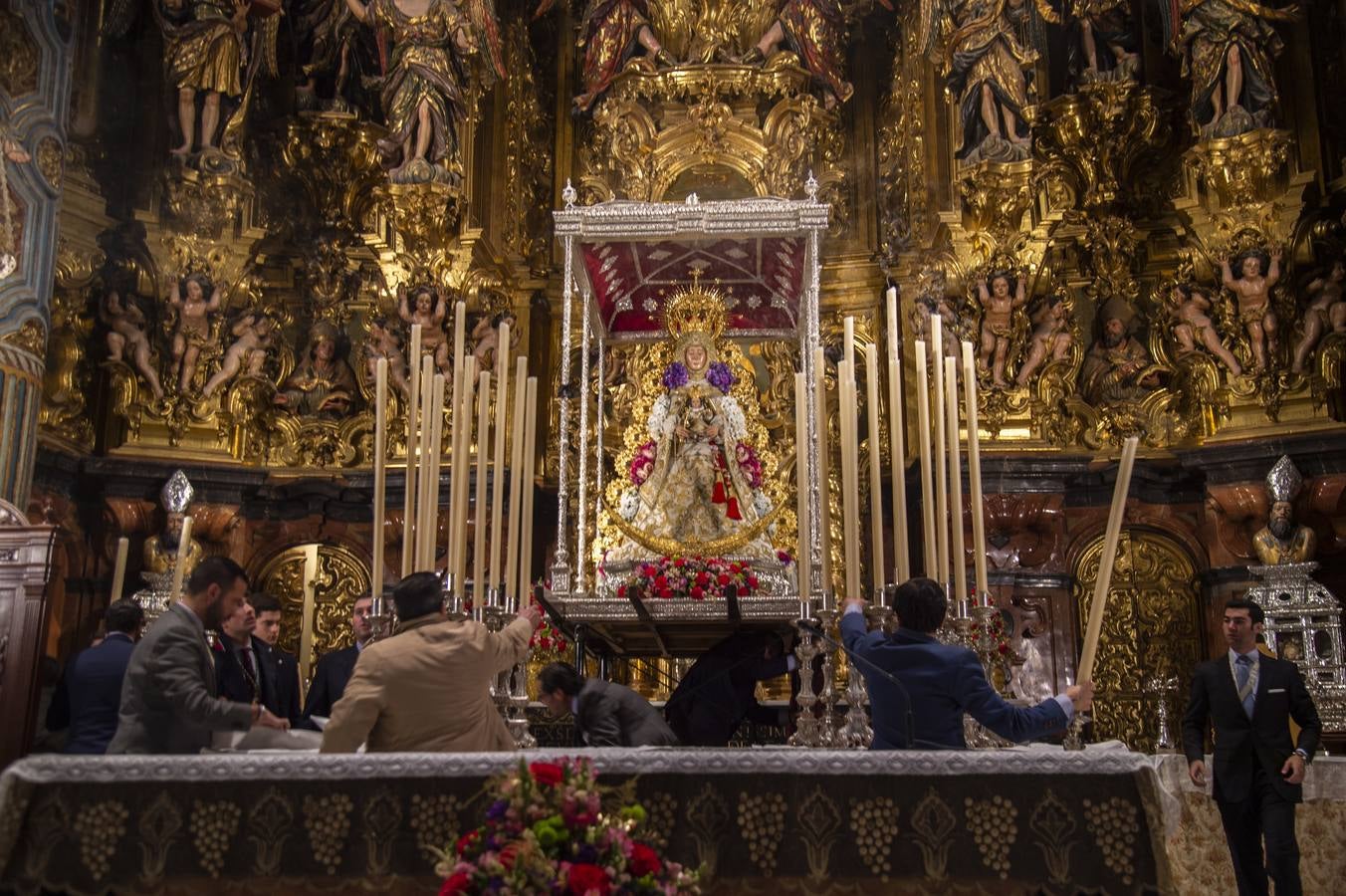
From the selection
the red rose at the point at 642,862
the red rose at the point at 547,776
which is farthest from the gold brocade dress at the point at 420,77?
the red rose at the point at 642,862

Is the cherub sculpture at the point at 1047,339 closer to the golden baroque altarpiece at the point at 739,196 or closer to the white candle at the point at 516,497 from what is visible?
the golden baroque altarpiece at the point at 739,196

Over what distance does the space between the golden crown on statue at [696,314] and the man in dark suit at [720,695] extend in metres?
4.04

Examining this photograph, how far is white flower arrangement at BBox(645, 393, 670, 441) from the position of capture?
10.8 metres

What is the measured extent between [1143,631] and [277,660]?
295 inches

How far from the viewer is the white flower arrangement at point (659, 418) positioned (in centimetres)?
1077

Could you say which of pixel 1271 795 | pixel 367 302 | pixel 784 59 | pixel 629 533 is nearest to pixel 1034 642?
pixel 629 533

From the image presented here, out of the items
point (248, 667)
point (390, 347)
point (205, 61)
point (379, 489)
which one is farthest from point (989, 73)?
point (248, 667)

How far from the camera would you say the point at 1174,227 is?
11828 mm

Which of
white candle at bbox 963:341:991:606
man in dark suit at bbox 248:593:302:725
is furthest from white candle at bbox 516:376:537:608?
white candle at bbox 963:341:991:606

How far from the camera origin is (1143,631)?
444 inches

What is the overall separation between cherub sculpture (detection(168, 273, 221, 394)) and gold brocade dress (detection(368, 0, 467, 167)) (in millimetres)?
2081

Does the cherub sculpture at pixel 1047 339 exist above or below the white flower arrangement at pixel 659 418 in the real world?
above

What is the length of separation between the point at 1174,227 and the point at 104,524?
9.78 m

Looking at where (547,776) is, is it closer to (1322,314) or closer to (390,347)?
(390,347)
